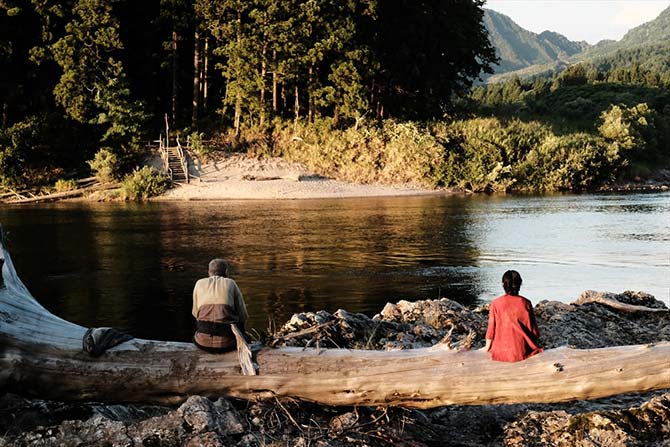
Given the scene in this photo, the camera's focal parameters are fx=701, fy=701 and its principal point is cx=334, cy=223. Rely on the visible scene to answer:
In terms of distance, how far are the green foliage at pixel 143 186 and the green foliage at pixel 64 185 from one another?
3.75 m

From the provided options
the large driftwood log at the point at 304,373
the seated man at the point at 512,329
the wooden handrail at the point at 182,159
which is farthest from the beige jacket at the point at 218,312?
the wooden handrail at the point at 182,159

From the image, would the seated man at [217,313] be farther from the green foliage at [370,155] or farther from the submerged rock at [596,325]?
the green foliage at [370,155]

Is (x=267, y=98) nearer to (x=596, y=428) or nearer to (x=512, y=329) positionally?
(x=512, y=329)

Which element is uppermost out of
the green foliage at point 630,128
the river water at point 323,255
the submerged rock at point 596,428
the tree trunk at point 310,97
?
the tree trunk at point 310,97

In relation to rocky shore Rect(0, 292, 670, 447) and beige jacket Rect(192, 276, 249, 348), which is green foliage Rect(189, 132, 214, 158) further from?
beige jacket Rect(192, 276, 249, 348)

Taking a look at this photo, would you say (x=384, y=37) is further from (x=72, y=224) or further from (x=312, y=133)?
(x=72, y=224)

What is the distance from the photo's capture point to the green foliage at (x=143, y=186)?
135 feet

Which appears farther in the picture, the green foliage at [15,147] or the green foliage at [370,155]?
the green foliage at [370,155]

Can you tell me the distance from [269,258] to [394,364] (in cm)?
1343

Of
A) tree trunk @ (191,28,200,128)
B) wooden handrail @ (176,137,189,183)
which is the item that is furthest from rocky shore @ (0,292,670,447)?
tree trunk @ (191,28,200,128)

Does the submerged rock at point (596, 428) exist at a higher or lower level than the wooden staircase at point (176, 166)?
lower

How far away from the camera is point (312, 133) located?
46844 mm

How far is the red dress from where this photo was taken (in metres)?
6.57

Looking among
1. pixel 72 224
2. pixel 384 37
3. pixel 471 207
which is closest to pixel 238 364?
pixel 72 224
